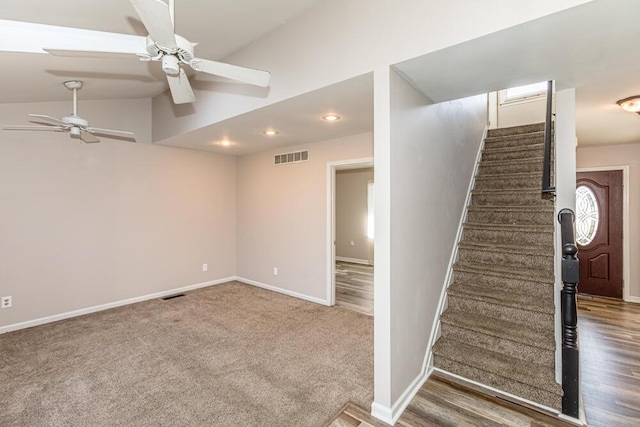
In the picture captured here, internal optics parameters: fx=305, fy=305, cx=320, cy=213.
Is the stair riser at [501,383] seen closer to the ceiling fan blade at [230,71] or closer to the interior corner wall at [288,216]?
the interior corner wall at [288,216]

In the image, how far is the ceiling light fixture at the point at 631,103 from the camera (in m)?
2.51

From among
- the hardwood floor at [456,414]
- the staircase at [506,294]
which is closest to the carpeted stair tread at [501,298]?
the staircase at [506,294]

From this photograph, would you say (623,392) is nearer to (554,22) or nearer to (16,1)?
(554,22)

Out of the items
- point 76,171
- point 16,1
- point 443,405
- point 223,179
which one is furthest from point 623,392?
point 76,171

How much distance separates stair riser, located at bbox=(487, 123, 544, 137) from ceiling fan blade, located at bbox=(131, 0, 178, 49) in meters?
4.89

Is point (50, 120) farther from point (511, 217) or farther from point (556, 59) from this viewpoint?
point (511, 217)

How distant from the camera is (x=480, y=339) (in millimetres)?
2680

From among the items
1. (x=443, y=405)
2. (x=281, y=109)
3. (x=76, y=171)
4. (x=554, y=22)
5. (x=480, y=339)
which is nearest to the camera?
(x=554, y=22)

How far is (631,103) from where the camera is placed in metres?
2.56

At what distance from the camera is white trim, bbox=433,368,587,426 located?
6.86ft

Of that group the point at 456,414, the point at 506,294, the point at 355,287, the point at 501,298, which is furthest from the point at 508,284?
the point at 355,287

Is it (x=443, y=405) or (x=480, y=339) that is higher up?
(x=480, y=339)

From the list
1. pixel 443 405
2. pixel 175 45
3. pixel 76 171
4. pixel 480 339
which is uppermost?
pixel 175 45

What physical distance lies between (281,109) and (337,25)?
3.03 feet
